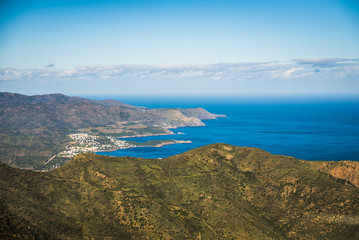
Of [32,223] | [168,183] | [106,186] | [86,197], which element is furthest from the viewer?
[168,183]

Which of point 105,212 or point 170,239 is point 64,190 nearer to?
point 105,212

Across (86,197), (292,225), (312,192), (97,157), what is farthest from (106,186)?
(312,192)

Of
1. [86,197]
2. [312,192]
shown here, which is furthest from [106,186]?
[312,192]

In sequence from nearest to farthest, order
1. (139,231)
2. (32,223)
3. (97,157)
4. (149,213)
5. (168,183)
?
(32,223), (139,231), (149,213), (168,183), (97,157)

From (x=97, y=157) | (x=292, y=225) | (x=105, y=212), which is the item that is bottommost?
(x=292, y=225)

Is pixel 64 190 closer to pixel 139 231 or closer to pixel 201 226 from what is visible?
pixel 139 231

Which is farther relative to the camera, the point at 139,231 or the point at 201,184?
the point at 201,184

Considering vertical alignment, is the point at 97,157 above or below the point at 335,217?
above
